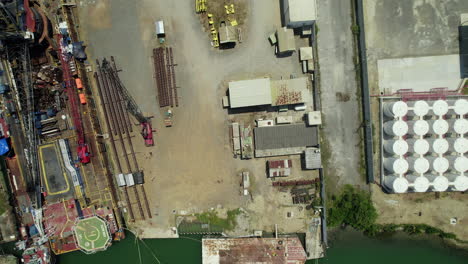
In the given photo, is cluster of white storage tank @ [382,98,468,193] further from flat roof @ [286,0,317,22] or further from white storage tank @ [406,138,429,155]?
flat roof @ [286,0,317,22]

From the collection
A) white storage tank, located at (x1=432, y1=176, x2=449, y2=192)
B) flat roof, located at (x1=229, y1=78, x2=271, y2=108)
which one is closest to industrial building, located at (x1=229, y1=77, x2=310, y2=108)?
flat roof, located at (x1=229, y1=78, x2=271, y2=108)

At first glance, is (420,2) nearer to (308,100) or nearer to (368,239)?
(308,100)

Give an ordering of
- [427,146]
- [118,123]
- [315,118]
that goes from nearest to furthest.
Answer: [427,146]
[315,118]
[118,123]

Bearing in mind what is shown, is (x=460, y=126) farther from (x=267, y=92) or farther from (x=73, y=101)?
(x=73, y=101)

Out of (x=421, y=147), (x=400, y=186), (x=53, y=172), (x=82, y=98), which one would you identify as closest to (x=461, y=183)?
(x=421, y=147)

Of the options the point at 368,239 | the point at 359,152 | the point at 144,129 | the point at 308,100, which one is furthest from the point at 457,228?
the point at 144,129

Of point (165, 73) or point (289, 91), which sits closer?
point (289, 91)

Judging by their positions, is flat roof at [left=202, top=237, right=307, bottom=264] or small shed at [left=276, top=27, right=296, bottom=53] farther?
flat roof at [left=202, top=237, right=307, bottom=264]

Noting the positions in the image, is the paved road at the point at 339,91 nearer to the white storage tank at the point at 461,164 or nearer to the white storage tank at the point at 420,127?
the white storage tank at the point at 420,127

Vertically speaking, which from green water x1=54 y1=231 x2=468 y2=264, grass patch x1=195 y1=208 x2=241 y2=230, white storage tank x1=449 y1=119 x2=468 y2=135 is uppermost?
white storage tank x1=449 y1=119 x2=468 y2=135
